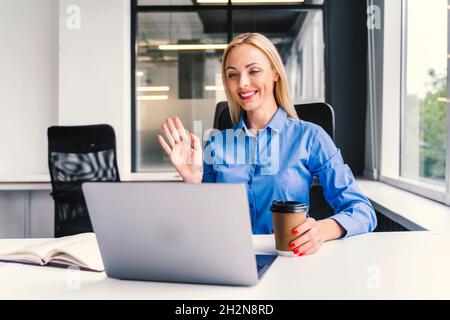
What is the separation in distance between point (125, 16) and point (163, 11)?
467 mm

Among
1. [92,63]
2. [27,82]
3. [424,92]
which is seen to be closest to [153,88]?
[92,63]

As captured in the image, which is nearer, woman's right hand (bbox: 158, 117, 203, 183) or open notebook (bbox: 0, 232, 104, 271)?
open notebook (bbox: 0, 232, 104, 271)

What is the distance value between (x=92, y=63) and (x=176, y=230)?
3416mm

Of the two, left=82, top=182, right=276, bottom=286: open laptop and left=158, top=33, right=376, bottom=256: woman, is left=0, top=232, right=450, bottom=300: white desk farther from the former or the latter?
left=158, top=33, right=376, bottom=256: woman

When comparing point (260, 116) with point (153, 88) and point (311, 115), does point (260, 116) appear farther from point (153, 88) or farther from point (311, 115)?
point (153, 88)

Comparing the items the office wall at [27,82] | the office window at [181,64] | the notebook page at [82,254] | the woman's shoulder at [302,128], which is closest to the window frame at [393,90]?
the office window at [181,64]

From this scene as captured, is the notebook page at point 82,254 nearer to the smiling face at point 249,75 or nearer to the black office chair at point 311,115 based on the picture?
the smiling face at point 249,75

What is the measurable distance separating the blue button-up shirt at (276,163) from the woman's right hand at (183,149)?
28cm

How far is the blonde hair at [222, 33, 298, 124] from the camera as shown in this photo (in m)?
1.60

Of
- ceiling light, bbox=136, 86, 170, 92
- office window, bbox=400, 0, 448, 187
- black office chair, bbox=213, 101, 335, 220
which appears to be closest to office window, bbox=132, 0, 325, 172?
ceiling light, bbox=136, 86, 170, 92

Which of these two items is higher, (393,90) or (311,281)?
(393,90)

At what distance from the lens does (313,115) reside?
220cm

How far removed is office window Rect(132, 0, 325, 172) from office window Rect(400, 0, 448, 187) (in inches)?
48.0

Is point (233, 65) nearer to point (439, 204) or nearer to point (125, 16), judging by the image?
point (439, 204)
